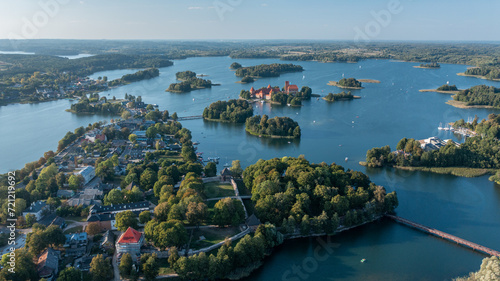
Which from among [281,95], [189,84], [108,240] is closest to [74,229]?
[108,240]

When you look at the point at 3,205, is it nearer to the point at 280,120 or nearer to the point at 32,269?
the point at 32,269

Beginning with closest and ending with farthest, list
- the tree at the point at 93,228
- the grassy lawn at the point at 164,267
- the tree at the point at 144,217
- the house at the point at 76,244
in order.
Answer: the grassy lawn at the point at 164,267 < the house at the point at 76,244 < the tree at the point at 93,228 < the tree at the point at 144,217

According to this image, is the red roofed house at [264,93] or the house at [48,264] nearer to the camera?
the house at [48,264]

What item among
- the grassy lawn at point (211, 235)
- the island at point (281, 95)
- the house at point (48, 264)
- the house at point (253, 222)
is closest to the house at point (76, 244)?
the house at point (48, 264)

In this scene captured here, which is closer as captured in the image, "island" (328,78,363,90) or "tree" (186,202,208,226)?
"tree" (186,202,208,226)

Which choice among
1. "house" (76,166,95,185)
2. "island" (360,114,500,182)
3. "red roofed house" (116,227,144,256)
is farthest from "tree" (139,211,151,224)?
"island" (360,114,500,182)

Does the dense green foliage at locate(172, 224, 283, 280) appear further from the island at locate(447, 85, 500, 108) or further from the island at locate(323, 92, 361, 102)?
the island at locate(447, 85, 500, 108)

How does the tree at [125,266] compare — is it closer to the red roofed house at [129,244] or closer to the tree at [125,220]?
the red roofed house at [129,244]
